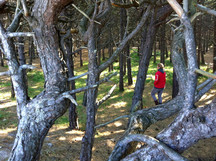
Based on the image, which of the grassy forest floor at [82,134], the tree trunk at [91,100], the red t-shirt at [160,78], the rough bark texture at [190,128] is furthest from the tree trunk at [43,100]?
the red t-shirt at [160,78]

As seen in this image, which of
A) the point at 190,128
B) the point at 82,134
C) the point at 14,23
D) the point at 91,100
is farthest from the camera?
the point at 82,134

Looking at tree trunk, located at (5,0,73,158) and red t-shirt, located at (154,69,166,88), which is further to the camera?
red t-shirt, located at (154,69,166,88)

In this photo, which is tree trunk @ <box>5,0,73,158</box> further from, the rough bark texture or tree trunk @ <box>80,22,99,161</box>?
the rough bark texture

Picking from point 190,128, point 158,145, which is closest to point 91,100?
point 158,145

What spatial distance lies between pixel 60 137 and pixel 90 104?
395 centimetres

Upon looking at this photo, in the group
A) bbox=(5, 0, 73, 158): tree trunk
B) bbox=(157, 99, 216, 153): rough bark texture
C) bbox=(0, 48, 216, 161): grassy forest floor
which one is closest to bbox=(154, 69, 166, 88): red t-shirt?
bbox=(0, 48, 216, 161): grassy forest floor

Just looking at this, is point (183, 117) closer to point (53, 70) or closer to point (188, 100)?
point (188, 100)

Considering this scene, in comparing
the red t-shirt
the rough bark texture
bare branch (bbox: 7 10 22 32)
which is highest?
bare branch (bbox: 7 10 22 32)

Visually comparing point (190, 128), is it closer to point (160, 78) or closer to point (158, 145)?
point (158, 145)

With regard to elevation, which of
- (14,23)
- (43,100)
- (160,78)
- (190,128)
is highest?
(14,23)

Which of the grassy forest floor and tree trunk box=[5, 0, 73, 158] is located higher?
tree trunk box=[5, 0, 73, 158]

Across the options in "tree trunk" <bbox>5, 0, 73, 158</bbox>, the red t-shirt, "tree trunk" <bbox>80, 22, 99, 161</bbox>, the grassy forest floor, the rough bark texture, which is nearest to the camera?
the rough bark texture

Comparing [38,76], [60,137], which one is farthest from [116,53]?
[38,76]

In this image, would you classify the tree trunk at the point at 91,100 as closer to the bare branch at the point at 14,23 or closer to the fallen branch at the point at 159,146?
the bare branch at the point at 14,23
